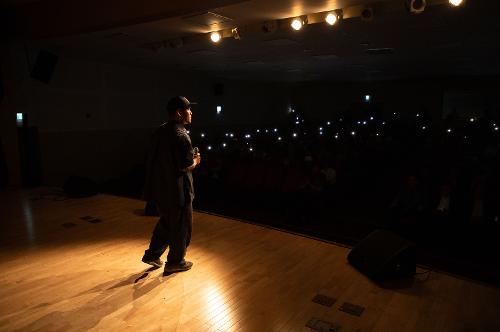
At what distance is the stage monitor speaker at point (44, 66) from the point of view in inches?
293

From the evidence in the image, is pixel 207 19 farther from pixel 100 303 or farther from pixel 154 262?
pixel 100 303

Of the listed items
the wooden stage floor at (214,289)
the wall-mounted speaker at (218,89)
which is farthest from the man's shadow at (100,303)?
the wall-mounted speaker at (218,89)

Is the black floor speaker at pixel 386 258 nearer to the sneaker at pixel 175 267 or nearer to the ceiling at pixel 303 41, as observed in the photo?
the sneaker at pixel 175 267

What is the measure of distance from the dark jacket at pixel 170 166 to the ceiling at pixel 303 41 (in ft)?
5.32

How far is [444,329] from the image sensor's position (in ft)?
8.61

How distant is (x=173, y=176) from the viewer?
3.16 m

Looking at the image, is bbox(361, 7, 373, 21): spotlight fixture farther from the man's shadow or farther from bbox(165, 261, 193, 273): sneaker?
the man's shadow

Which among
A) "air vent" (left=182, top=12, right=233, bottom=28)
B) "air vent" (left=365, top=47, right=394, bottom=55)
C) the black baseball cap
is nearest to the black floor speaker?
the black baseball cap

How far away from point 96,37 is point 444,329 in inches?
253

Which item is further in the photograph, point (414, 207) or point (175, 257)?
point (414, 207)

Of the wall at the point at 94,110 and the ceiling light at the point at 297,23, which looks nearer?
the ceiling light at the point at 297,23

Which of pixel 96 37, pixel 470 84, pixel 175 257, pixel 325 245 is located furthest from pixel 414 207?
pixel 470 84

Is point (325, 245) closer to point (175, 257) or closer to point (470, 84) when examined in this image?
point (175, 257)

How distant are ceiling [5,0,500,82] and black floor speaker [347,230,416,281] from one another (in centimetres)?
261
